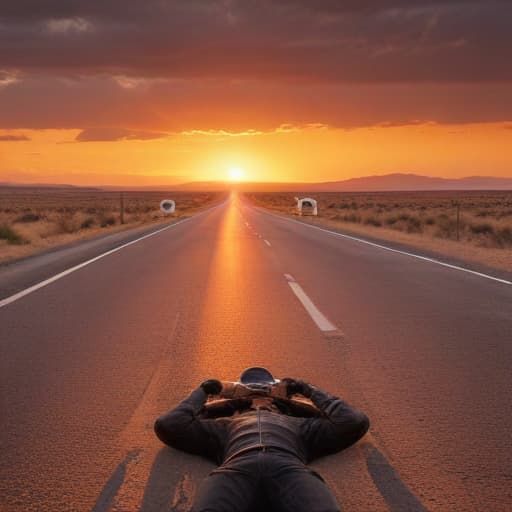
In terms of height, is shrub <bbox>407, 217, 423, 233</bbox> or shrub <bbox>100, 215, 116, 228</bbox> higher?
shrub <bbox>407, 217, 423, 233</bbox>

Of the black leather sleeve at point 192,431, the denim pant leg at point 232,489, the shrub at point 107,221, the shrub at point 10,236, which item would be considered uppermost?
the denim pant leg at point 232,489

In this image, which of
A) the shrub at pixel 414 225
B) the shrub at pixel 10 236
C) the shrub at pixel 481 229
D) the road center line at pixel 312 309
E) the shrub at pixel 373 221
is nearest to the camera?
the road center line at pixel 312 309

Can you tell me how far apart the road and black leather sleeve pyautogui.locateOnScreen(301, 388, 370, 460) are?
0.30ft

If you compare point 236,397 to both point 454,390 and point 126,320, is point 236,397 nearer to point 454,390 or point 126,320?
point 454,390

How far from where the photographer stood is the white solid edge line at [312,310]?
8.48 m

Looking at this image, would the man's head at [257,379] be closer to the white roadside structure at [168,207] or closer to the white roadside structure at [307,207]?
the white roadside structure at [168,207]

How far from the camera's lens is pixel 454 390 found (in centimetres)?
567

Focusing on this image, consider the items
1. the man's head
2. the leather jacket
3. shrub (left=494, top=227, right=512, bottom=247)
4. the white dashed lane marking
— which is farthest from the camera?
shrub (left=494, top=227, right=512, bottom=247)

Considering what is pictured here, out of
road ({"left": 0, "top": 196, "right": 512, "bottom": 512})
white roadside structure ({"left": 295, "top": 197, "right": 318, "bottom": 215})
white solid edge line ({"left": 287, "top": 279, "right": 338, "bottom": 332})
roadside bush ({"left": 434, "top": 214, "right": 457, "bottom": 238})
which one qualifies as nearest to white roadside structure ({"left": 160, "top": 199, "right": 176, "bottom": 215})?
white roadside structure ({"left": 295, "top": 197, "right": 318, "bottom": 215})

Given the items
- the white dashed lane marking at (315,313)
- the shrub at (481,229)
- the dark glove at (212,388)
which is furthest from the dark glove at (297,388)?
the shrub at (481,229)

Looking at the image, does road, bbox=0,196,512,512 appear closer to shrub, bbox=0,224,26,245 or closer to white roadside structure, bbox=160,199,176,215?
shrub, bbox=0,224,26,245

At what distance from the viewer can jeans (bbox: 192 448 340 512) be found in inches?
112

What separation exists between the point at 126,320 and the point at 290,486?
6227 millimetres

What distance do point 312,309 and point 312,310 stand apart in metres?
0.09
